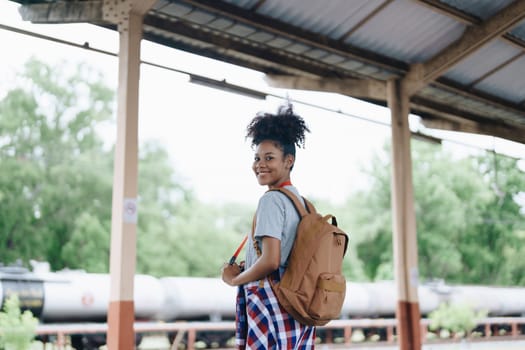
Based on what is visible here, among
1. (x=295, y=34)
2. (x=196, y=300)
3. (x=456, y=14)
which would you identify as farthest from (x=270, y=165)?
(x=196, y=300)

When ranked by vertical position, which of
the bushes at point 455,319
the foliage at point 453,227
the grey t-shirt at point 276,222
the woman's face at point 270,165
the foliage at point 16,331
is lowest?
the bushes at point 455,319

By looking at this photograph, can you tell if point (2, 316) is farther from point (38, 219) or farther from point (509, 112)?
point (38, 219)

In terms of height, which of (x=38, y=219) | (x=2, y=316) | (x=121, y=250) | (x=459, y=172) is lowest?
(x=2, y=316)

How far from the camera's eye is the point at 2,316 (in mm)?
9359

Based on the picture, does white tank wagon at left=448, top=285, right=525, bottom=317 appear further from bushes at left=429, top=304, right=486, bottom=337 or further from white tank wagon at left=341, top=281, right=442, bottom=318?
white tank wagon at left=341, top=281, right=442, bottom=318

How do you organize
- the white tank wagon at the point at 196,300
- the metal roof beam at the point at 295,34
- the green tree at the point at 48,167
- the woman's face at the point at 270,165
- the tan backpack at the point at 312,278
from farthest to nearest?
the green tree at the point at 48,167
the white tank wagon at the point at 196,300
the metal roof beam at the point at 295,34
the woman's face at the point at 270,165
the tan backpack at the point at 312,278

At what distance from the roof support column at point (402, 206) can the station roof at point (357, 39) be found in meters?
0.24

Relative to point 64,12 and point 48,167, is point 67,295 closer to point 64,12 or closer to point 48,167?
point 64,12

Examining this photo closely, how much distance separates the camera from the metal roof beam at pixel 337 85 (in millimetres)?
8672

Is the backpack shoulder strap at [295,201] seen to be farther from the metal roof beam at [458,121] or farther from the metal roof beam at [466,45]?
the metal roof beam at [458,121]

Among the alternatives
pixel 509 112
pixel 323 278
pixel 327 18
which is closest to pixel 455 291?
pixel 509 112

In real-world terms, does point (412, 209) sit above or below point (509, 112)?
below

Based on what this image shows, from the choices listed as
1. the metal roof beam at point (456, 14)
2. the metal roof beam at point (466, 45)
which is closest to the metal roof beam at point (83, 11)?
the metal roof beam at point (456, 14)

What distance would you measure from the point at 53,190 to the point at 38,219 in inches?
45.4
